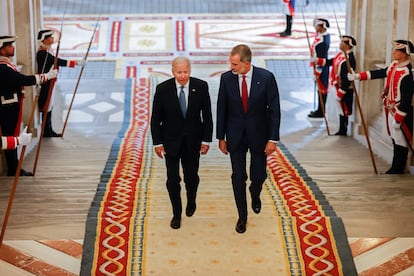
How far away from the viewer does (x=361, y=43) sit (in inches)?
424

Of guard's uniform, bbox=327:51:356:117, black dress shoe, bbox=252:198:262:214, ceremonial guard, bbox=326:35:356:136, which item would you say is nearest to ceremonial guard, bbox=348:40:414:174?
ceremonial guard, bbox=326:35:356:136

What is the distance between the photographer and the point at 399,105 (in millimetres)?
8414

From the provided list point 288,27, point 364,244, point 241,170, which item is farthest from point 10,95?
point 288,27

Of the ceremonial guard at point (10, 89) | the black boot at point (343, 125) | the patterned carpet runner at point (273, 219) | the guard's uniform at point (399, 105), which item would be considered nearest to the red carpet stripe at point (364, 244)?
the patterned carpet runner at point (273, 219)

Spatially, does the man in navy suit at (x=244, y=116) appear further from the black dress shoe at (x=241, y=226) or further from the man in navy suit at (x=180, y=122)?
the man in navy suit at (x=180, y=122)

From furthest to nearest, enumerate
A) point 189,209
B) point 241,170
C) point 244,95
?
point 189,209 → point 241,170 → point 244,95

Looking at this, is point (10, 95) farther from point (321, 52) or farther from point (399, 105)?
point (321, 52)

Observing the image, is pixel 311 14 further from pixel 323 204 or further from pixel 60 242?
pixel 60 242

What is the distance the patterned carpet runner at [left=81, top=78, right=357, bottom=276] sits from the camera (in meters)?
5.58

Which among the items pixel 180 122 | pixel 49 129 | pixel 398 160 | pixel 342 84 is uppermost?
pixel 180 122

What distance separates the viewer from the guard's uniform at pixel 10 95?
8.29 metres

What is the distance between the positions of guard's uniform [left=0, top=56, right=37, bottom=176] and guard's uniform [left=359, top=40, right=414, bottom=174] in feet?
11.7

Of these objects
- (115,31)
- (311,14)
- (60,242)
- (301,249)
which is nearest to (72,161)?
(60,242)

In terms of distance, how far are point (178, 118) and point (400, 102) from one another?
10.6 ft
